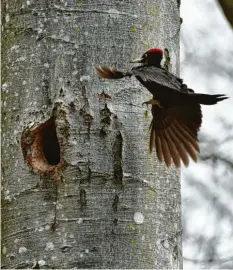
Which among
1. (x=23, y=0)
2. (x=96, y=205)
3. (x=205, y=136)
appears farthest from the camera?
(x=205, y=136)

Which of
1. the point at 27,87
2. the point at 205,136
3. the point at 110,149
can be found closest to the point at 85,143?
the point at 110,149

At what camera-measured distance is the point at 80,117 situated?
2.63 m

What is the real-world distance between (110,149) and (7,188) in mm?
290

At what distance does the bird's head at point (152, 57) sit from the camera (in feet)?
8.46

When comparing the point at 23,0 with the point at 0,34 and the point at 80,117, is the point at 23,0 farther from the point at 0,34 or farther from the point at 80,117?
the point at 80,117

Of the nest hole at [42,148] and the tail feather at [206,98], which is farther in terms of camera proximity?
the nest hole at [42,148]

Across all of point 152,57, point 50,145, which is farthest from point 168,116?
point 50,145

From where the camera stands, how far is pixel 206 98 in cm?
241

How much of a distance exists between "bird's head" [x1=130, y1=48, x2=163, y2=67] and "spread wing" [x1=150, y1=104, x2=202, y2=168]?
121 millimetres

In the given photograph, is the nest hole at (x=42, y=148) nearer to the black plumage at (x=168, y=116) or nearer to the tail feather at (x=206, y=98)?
the black plumage at (x=168, y=116)

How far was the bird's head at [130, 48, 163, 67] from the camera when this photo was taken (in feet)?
8.46

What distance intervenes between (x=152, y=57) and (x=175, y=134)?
0.69 ft

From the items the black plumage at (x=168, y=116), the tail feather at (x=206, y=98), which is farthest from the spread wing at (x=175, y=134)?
the tail feather at (x=206, y=98)

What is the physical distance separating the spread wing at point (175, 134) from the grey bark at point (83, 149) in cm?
5
